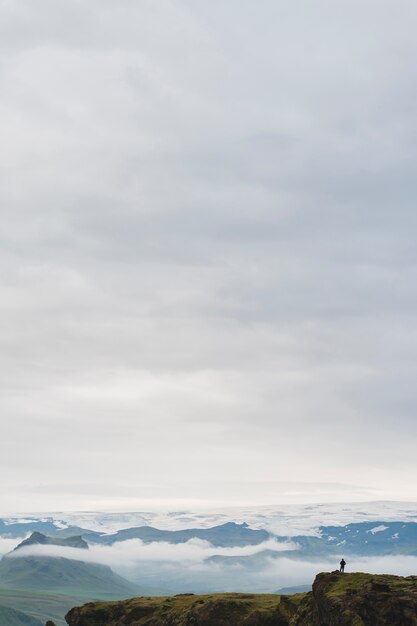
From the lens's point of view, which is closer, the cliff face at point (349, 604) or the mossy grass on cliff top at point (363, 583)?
the cliff face at point (349, 604)

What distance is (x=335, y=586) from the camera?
14550 cm

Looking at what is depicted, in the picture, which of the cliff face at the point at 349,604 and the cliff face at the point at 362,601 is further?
the cliff face at the point at 349,604

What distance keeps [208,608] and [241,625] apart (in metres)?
11.9

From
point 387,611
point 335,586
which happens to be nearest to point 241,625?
point 335,586

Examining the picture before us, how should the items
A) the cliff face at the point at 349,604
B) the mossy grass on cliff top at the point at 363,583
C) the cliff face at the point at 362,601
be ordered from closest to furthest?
the cliff face at the point at 362,601 → the cliff face at the point at 349,604 → the mossy grass on cliff top at the point at 363,583

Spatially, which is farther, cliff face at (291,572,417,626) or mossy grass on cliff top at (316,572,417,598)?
mossy grass on cliff top at (316,572,417,598)

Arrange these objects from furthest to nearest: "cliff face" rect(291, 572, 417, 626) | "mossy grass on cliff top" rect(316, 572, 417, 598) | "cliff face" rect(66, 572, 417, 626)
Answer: "mossy grass on cliff top" rect(316, 572, 417, 598) → "cliff face" rect(66, 572, 417, 626) → "cliff face" rect(291, 572, 417, 626)

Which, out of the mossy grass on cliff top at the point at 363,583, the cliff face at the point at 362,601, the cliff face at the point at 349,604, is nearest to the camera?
the cliff face at the point at 362,601

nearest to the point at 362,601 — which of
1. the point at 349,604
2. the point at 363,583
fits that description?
the point at 349,604

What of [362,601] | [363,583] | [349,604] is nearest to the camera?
[362,601]

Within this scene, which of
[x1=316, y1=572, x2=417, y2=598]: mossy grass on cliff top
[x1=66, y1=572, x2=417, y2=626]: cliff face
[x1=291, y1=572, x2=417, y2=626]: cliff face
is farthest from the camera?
[x1=316, y1=572, x2=417, y2=598]: mossy grass on cliff top

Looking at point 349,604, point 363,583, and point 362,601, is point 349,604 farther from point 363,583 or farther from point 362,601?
point 363,583

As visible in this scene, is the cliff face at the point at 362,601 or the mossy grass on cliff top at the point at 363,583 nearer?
the cliff face at the point at 362,601

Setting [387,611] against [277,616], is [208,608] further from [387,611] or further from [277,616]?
[387,611]
